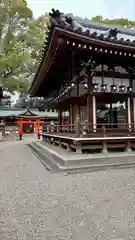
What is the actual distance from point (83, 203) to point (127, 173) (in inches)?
85.9

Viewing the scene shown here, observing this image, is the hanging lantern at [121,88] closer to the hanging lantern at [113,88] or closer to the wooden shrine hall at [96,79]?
the wooden shrine hall at [96,79]

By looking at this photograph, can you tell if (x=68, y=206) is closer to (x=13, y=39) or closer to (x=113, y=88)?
(x=113, y=88)

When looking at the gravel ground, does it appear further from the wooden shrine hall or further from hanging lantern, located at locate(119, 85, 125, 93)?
hanging lantern, located at locate(119, 85, 125, 93)

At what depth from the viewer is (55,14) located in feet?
18.0

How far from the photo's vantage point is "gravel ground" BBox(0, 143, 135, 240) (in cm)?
241

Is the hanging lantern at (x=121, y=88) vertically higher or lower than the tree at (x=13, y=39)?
lower

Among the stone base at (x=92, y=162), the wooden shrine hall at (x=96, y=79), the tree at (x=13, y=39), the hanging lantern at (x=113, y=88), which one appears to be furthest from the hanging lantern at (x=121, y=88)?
the tree at (x=13, y=39)

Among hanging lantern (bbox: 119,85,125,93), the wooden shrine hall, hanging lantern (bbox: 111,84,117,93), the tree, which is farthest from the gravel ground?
the tree

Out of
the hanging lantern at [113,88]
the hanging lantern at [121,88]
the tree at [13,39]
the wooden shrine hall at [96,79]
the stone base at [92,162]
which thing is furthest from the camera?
the tree at [13,39]

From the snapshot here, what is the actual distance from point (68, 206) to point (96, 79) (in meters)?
5.34

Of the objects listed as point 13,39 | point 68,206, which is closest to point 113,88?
point 68,206

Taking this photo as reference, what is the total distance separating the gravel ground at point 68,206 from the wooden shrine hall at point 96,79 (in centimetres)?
200

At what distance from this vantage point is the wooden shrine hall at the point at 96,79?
598 centimetres

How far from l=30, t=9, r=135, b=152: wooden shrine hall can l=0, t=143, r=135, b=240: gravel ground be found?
1996 mm
